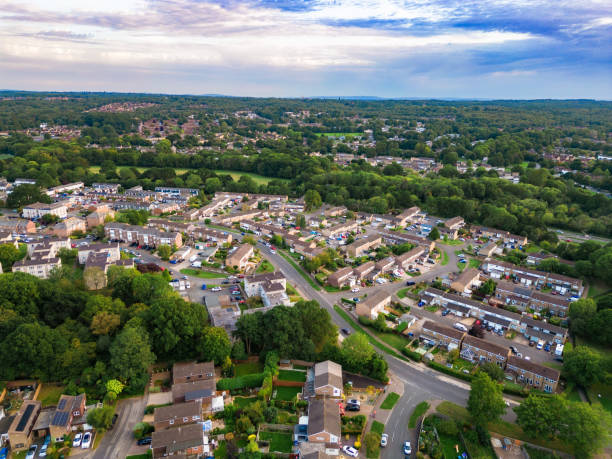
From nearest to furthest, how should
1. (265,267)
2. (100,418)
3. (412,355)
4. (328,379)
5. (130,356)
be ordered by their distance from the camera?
(100,418) → (328,379) → (130,356) → (412,355) → (265,267)

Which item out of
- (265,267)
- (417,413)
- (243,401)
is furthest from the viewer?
(265,267)

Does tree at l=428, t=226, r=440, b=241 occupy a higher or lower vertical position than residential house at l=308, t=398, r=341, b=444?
higher

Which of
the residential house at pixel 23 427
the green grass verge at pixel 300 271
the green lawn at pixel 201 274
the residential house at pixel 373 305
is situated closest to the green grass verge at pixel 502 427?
the residential house at pixel 373 305

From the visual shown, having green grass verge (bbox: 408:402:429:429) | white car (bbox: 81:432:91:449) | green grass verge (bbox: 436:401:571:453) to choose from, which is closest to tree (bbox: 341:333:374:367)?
green grass verge (bbox: 408:402:429:429)

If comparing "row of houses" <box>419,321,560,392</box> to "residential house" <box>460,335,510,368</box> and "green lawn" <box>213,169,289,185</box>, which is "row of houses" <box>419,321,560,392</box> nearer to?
"residential house" <box>460,335,510,368</box>

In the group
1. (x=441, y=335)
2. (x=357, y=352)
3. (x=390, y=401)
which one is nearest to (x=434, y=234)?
(x=441, y=335)

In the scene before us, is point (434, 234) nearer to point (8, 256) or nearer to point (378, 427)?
point (378, 427)

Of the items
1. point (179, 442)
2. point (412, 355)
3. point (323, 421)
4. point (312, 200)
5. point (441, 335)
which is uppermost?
point (312, 200)

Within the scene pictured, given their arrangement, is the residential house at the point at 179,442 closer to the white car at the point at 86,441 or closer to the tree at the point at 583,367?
the white car at the point at 86,441
